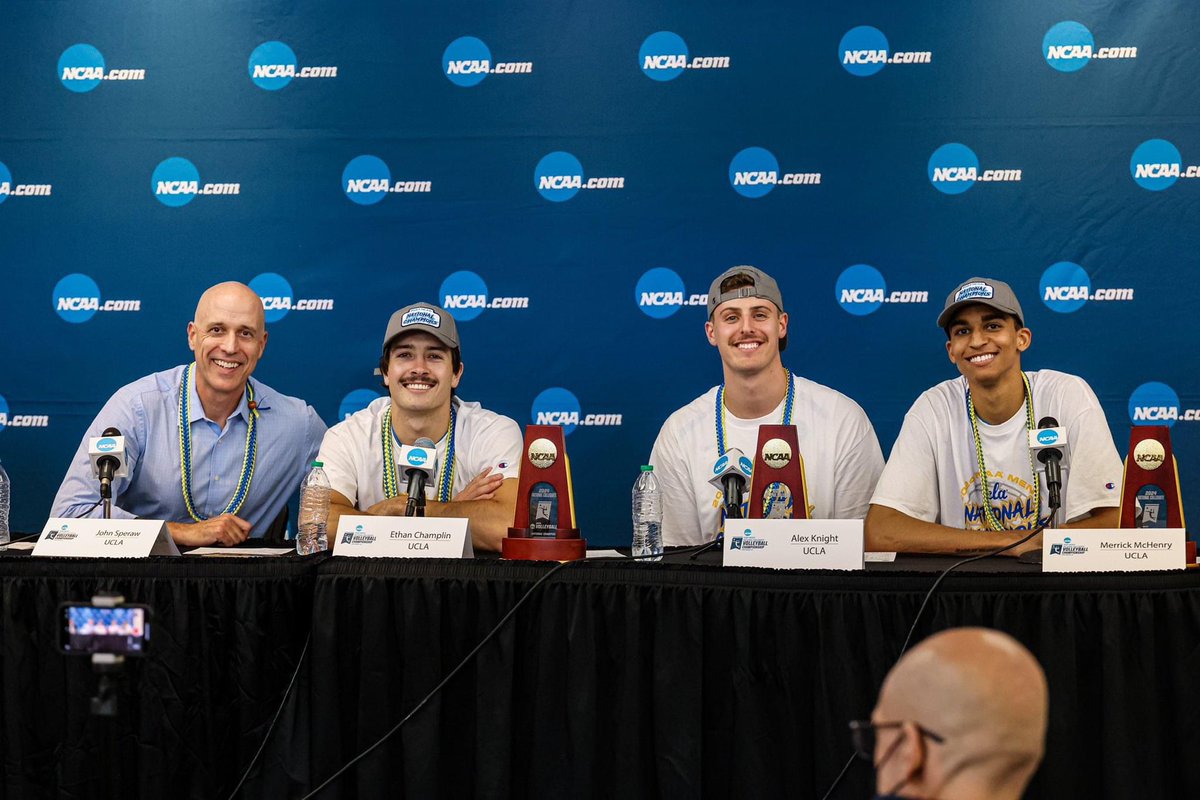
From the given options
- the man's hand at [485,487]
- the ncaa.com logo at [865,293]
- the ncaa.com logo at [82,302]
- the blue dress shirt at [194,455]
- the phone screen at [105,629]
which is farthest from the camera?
the ncaa.com logo at [82,302]

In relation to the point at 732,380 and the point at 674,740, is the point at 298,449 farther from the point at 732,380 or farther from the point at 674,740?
the point at 674,740

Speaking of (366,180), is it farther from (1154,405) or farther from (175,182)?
(1154,405)

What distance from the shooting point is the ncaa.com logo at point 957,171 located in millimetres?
4273

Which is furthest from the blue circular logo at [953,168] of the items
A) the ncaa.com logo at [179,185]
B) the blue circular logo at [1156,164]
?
the ncaa.com logo at [179,185]

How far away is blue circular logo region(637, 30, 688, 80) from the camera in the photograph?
441 cm

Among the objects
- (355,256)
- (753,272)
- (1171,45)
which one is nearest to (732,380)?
(753,272)

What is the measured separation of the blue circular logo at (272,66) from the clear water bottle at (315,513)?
2.23m

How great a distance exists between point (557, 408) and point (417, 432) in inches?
36.1

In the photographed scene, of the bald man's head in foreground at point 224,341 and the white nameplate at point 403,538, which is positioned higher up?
the bald man's head in foreground at point 224,341

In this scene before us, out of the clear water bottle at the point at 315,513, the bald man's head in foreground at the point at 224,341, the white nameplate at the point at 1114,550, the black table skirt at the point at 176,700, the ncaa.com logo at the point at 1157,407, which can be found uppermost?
the bald man's head in foreground at the point at 224,341

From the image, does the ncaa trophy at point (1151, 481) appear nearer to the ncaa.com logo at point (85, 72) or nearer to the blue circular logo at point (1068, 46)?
the blue circular logo at point (1068, 46)

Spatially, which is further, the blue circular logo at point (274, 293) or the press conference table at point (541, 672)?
the blue circular logo at point (274, 293)

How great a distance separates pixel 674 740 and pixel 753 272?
1783 millimetres

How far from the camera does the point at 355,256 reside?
446cm
